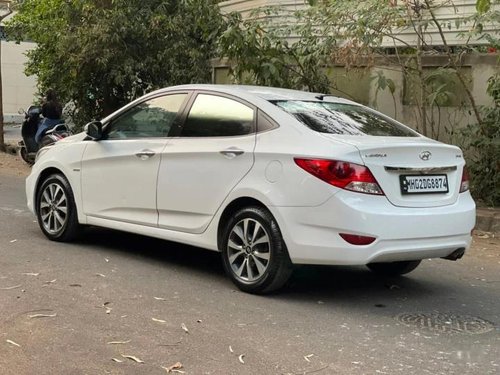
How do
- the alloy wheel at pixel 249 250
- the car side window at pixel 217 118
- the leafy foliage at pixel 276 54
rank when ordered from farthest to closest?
the leafy foliage at pixel 276 54, the car side window at pixel 217 118, the alloy wheel at pixel 249 250

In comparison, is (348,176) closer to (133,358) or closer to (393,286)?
(393,286)

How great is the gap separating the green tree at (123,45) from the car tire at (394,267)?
702 cm

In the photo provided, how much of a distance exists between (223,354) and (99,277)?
198 centimetres

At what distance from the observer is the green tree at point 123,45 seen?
42.5ft

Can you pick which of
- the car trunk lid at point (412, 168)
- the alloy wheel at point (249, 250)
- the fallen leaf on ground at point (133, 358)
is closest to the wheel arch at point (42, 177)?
the alloy wheel at point (249, 250)

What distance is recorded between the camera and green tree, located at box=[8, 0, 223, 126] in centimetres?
1296

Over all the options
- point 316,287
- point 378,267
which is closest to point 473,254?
point 378,267

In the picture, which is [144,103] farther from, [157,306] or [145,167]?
[157,306]

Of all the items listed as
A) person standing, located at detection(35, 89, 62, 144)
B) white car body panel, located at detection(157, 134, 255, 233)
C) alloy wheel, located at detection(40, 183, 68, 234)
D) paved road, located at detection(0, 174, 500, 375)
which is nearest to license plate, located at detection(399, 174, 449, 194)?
paved road, located at detection(0, 174, 500, 375)

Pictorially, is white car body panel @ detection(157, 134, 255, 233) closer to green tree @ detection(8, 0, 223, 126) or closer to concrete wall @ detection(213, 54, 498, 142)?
concrete wall @ detection(213, 54, 498, 142)

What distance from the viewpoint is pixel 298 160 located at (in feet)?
16.9

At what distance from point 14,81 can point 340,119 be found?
28.1 meters

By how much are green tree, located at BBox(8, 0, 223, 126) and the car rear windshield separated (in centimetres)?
662

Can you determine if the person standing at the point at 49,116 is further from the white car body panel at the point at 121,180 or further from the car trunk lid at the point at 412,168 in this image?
the car trunk lid at the point at 412,168
